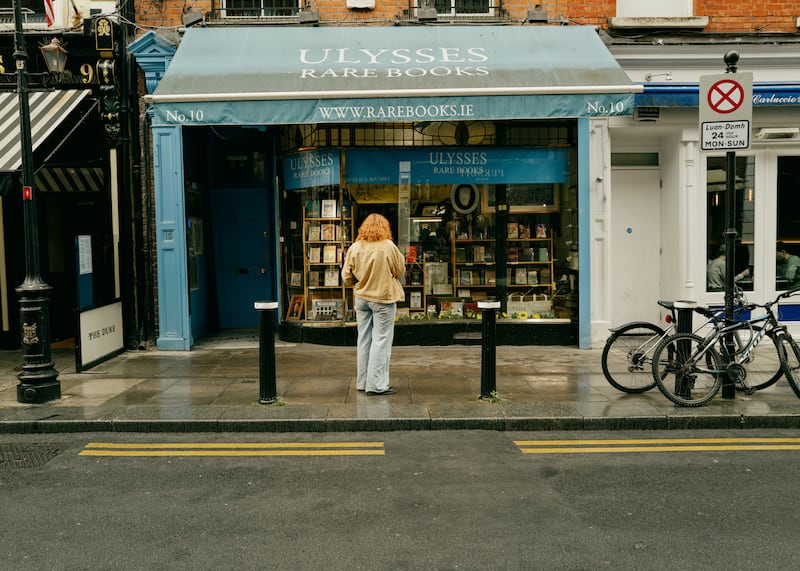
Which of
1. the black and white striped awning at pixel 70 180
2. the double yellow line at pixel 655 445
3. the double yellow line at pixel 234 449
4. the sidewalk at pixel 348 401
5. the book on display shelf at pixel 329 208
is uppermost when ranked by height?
the black and white striped awning at pixel 70 180

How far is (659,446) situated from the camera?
242 inches

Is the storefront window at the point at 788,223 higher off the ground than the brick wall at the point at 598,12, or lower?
lower

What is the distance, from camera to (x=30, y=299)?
297 inches

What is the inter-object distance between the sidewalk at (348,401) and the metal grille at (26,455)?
0.42 m

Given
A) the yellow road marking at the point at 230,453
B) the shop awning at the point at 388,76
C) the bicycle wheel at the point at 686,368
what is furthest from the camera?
the shop awning at the point at 388,76

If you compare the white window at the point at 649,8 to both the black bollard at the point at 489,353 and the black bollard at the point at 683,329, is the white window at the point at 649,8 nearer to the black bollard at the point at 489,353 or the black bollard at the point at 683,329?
the black bollard at the point at 683,329

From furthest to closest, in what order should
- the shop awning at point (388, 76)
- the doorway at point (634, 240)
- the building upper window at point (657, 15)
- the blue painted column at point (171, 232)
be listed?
the doorway at point (634, 240)
the building upper window at point (657, 15)
the blue painted column at point (171, 232)
the shop awning at point (388, 76)

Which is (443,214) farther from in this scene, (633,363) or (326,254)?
(633,363)

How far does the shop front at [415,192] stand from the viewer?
9.81m

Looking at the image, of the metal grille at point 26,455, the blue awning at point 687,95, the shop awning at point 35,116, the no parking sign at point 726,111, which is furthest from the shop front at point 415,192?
Answer: the metal grille at point 26,455

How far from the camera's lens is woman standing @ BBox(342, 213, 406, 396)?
24.9 ft

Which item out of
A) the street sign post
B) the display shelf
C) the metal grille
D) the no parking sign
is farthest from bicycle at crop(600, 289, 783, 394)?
the metal grille

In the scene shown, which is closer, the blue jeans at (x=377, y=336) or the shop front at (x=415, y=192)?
the blue jeans at (x=377, y=336)

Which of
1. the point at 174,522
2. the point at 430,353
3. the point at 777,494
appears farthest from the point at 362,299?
the point at 777,494
